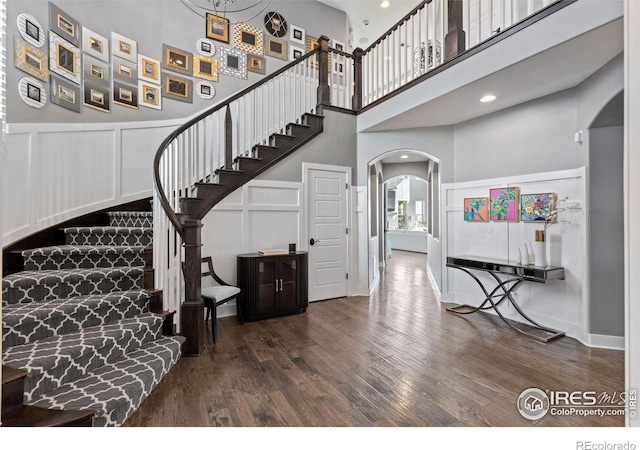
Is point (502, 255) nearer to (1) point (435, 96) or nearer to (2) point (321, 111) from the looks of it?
(1) point (435, 96)

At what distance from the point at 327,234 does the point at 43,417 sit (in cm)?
370

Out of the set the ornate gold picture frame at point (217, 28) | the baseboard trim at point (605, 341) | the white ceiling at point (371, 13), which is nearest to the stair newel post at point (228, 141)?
the ornate gold picture frame at point (217, 28)

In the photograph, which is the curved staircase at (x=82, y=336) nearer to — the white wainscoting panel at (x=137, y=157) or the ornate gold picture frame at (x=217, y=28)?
the white wainscoting panel at (x=137, y=157)

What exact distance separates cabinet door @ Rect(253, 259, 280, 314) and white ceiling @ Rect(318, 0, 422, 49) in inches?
217

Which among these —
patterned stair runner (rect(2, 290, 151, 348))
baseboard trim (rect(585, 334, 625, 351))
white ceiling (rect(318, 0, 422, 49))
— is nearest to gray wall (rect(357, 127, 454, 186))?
baseboard trim (rect(585, 334, 625, 351))

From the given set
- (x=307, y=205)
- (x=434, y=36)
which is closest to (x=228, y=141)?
(x=307, y=205)

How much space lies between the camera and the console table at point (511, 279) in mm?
3166

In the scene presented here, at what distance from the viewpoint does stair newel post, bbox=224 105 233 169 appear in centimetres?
396

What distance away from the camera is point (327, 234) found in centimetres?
478

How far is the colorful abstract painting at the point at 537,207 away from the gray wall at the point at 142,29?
15.5 feet

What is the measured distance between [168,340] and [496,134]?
4.45 meters

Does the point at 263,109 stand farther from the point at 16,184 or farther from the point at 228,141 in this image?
the point at 16,184

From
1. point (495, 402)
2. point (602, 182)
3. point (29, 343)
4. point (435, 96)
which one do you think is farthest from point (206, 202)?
point (602, 182)

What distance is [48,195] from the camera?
315 centimetres
